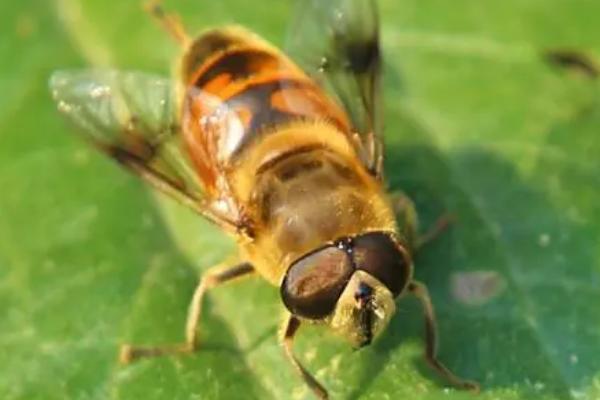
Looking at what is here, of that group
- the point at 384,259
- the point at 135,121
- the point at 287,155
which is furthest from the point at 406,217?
the point at 135,121

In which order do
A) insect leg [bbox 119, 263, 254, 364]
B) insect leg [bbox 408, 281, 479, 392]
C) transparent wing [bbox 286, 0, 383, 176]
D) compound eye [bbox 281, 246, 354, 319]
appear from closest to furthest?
compound eye [bbox 281, 246, 354, 319] < insect leg [bbox 408, 281, 479, 392] < insect leg [bbox 119, 263, 254, 364] < transparent wing [bbox 286, 0, 383, 176]

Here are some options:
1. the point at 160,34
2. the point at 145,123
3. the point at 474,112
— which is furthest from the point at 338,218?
the point at 160,34

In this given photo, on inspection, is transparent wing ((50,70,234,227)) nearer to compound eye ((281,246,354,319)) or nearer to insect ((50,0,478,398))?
insect ((50,0,478,398))

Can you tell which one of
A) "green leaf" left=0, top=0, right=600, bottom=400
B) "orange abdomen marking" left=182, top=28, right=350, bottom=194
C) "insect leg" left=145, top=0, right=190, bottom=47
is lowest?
"green leaf" left=0, top=0, right=600, bottom=400

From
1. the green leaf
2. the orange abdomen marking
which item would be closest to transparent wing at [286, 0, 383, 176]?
the orange abdomen marking

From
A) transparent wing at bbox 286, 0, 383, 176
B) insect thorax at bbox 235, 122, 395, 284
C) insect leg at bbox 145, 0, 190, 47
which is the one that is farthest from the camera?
insect leg at bbox 145, 0, 190, 47

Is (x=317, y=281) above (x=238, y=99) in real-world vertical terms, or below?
below

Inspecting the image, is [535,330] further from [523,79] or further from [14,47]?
[14,47]

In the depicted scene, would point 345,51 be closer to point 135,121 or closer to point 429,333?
point 135,121
